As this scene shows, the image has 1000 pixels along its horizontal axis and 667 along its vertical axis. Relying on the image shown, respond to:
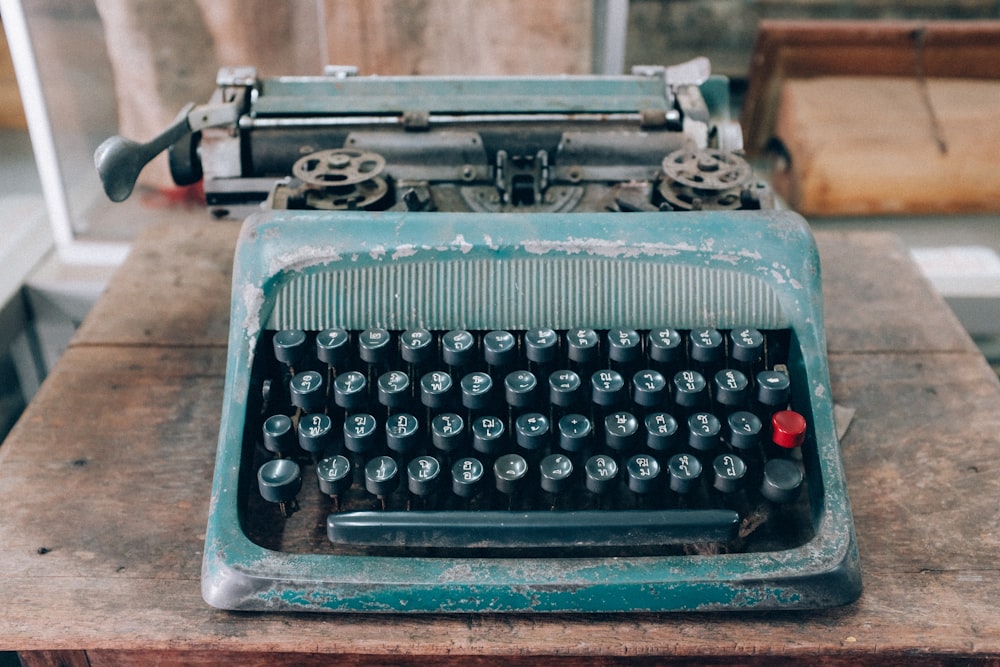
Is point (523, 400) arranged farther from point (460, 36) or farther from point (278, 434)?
point (460, 36)

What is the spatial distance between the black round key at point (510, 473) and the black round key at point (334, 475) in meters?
0.21

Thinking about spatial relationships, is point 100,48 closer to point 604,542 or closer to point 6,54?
point 6,54

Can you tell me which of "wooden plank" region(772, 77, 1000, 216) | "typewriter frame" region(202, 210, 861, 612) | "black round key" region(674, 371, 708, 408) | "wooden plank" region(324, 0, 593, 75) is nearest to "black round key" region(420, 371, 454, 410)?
"typewriter frame" region(202, 210, 861, 612)

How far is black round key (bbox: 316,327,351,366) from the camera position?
1233 mm

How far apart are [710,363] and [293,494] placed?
0.63 meters

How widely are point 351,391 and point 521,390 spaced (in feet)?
0.79

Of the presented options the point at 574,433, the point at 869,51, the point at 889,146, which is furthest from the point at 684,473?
the point at 869,51

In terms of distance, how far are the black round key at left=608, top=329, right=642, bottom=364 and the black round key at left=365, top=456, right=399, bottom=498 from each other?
36 centimetres

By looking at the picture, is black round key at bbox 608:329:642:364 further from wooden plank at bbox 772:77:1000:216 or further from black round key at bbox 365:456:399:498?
wooden plank at bbox 772:77:1000:216

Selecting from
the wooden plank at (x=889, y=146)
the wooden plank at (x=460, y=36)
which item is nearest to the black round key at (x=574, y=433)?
the wooden plank at (x=460, y=36)

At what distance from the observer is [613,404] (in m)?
1.22

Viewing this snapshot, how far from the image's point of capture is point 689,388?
1214 millimetres

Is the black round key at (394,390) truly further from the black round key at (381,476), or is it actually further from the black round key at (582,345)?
the black round key at (582,345)

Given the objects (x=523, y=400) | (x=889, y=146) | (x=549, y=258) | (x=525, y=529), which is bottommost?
(x=889, y=146)
